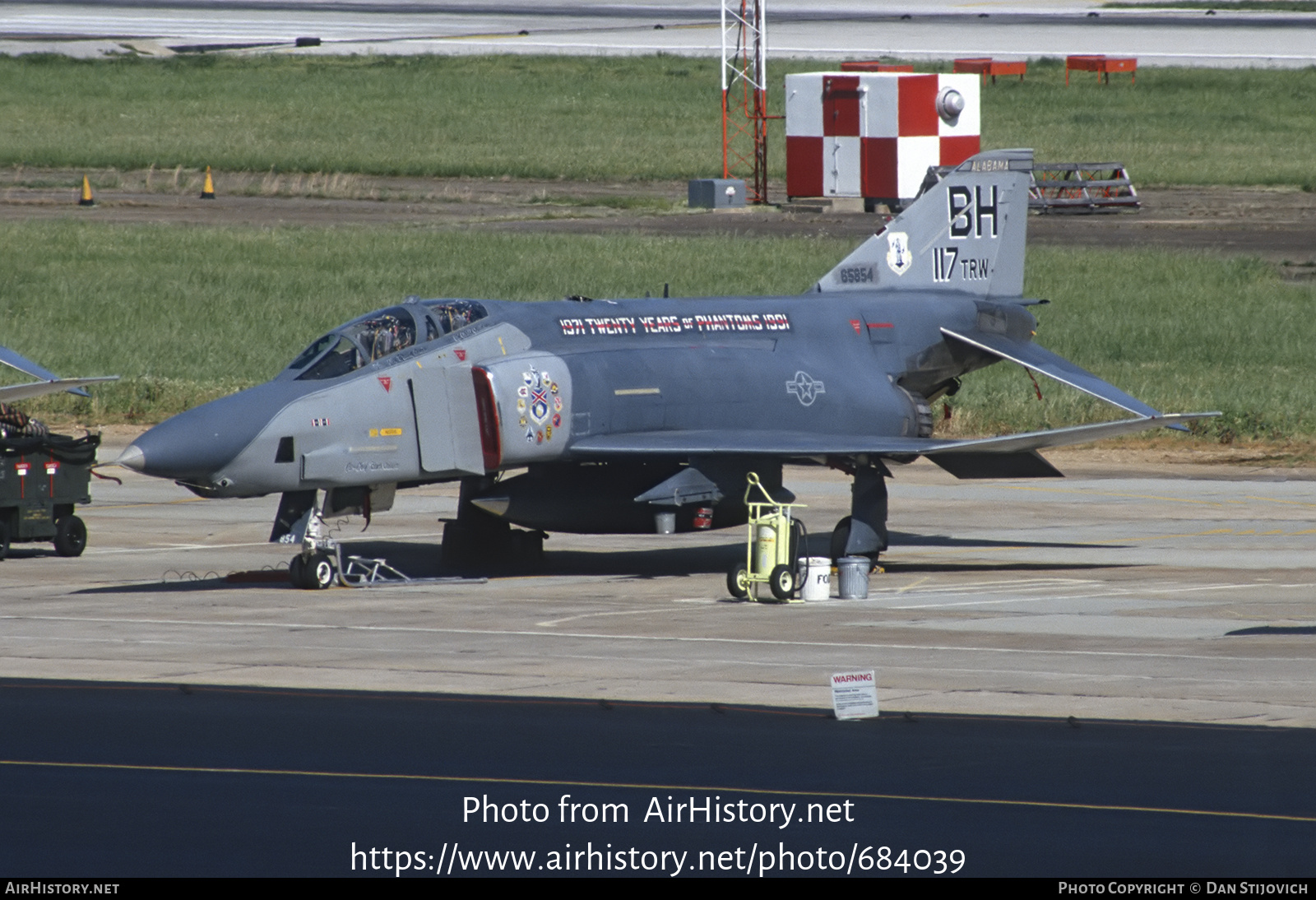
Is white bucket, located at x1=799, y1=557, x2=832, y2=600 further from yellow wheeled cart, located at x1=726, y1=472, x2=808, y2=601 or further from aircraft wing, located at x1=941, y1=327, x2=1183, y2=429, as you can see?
aircraft wing, located at x1=941, y1=327, x2=1183, y2=429

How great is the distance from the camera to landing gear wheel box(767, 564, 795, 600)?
2091 cm

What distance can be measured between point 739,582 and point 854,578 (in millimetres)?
1208

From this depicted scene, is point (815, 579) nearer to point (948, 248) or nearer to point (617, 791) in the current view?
point (948, 248)

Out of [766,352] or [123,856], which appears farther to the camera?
[766,352]

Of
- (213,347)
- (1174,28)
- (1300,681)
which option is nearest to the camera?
(1300,681)

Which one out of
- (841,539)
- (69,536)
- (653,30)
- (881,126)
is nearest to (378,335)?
(69,536)

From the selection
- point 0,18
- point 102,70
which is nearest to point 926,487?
point 102,70

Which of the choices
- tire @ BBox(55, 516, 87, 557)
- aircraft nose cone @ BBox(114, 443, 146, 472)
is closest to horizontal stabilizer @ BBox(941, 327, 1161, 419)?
aircraft nose cone @ BBox(114, 443, 146, 472)

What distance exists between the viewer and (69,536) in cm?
→ 2442

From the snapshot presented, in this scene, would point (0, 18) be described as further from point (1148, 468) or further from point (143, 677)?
point (143, 677)

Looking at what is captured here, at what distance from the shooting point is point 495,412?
21.7m

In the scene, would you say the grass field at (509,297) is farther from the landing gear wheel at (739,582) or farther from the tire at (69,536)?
the landing gear wheel at (739,582)

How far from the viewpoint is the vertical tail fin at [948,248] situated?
26578 mm
